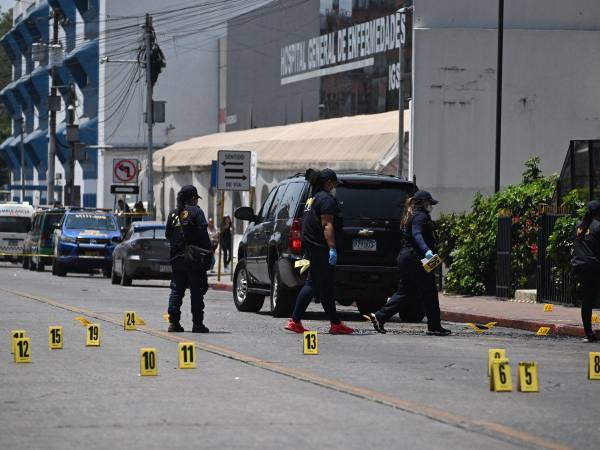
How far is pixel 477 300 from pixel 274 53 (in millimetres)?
34404

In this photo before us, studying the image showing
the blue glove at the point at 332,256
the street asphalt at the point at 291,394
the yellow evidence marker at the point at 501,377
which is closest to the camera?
the street asphalt at the point at 291,394

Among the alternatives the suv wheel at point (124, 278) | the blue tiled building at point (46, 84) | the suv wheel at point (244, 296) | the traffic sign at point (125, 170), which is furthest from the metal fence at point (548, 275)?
the blue tiled building at point (46, 84)

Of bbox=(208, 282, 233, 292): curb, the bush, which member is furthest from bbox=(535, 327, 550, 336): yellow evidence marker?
bbox=(208, 282, 233, 292): curb

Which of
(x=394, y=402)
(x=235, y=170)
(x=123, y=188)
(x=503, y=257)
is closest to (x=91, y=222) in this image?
(x=123, y=188)

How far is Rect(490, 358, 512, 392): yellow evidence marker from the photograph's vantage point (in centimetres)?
1168

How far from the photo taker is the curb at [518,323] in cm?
2005

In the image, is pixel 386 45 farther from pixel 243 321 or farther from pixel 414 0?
pixel 243 321

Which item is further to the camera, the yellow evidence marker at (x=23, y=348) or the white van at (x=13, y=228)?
the white van at (x=13, y=228)

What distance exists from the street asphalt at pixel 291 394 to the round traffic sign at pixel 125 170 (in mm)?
32008

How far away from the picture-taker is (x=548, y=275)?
25.9 m

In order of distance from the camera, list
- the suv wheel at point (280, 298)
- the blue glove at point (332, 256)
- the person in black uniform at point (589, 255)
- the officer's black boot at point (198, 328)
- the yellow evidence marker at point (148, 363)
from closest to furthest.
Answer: the yellow evidence marker at point (148, 363) → the person in black uniform at point (589, 255) → the blue glove at point (332, 256) → the officer's black boot at point (198, 328) → the suv wheel at point (280, 298)

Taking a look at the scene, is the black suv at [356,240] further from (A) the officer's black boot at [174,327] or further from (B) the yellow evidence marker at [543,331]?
(A) the officer's black boot at [174,327]

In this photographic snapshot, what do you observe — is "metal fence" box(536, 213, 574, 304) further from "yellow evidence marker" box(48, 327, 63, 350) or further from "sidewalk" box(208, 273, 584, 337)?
"yellow evidence marker" box(48, 327, 63, 350)

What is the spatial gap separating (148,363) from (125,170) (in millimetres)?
38953
